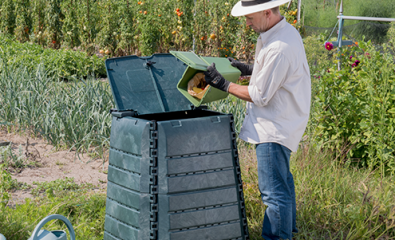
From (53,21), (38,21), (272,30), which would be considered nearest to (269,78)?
(272,30)

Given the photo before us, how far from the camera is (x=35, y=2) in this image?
31.1ft

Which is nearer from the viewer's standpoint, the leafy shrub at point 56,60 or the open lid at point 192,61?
the open lid at point 192,61

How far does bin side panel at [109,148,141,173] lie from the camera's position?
1845 mm

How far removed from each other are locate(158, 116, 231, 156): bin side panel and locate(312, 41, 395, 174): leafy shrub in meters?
1.74

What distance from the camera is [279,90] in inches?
83.3

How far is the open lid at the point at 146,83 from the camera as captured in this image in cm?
222

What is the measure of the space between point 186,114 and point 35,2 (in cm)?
855

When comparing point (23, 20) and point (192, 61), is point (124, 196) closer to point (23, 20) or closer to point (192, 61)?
point (192, 61)

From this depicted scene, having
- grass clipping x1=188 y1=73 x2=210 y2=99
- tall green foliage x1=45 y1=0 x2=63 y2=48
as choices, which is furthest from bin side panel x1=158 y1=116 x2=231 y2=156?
tall green foliage x1=45 y1=0 x2=63 y2=48

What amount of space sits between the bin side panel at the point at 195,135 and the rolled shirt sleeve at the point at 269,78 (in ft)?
0.83

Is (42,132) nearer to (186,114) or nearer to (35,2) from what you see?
(186,114)

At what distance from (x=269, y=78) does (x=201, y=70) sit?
0.40 meters

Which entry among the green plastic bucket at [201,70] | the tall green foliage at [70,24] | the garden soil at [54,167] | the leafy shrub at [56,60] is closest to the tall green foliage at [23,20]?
the tall green foliage at [70,24]

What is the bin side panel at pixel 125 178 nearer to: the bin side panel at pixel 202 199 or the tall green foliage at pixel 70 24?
the bin side panel at pixel 202 199
